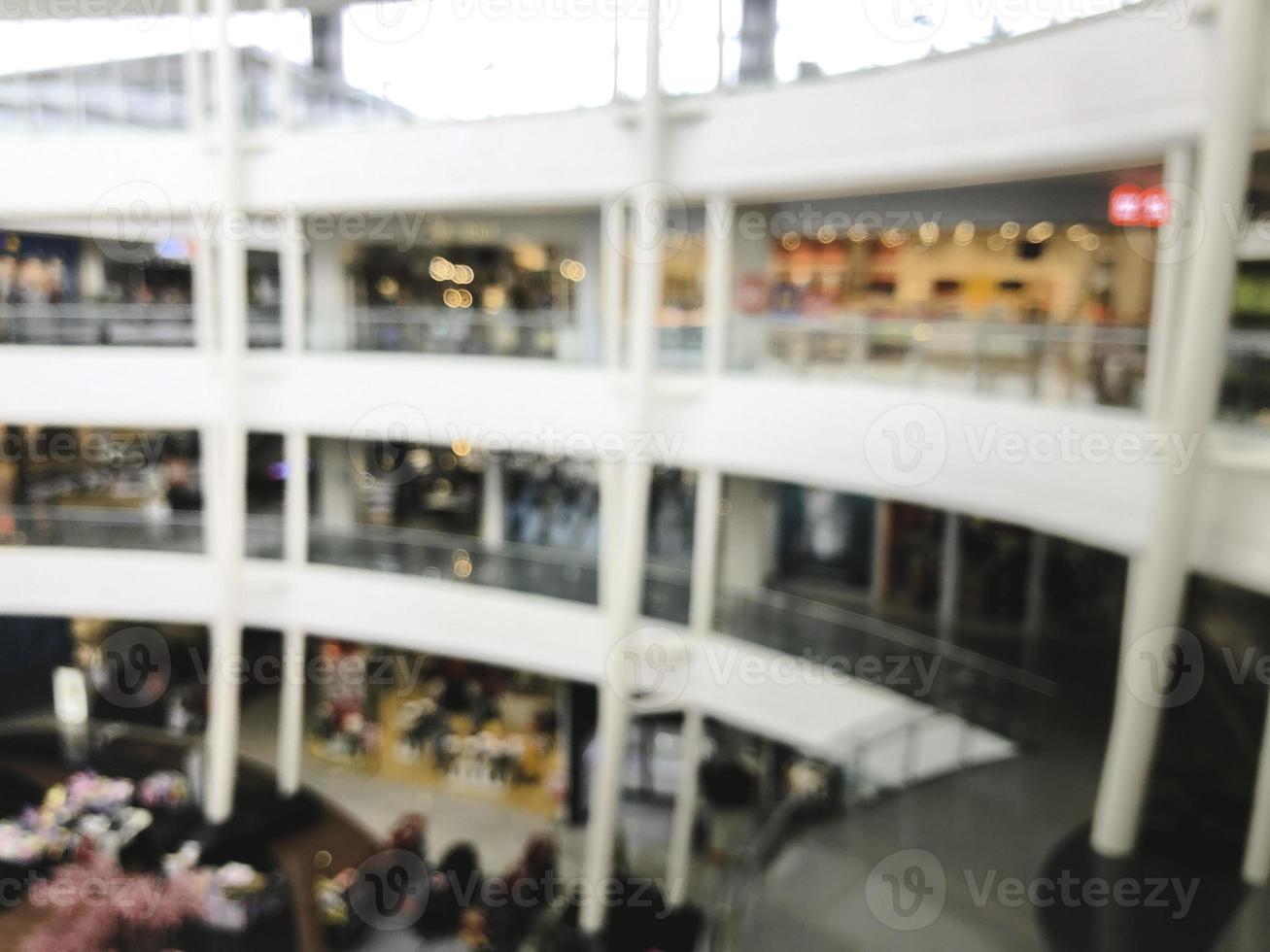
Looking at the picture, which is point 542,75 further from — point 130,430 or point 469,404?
point 130,430

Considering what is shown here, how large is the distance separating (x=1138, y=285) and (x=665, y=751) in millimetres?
8193

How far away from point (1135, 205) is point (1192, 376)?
5.31m

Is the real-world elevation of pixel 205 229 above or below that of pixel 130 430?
above

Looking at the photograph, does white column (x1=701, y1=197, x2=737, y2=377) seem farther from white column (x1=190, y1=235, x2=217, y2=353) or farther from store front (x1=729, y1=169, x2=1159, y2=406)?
white column (x1=190, y1=235, x2=217, y2=353)

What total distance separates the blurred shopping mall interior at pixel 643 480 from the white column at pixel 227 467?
58mm

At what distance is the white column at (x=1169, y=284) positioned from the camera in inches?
236

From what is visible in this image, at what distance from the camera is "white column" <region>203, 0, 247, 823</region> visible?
10.1 metres

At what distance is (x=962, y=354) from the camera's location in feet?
25.5

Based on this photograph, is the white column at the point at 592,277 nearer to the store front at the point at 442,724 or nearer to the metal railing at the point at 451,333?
the metal railing at the point at 451,333

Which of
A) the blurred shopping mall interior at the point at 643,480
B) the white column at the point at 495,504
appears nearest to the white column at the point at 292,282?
the blurred shopping mall interior at the point at 643,480

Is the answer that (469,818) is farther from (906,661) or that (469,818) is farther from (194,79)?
(194,79)

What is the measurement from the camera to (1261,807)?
616 centimetres

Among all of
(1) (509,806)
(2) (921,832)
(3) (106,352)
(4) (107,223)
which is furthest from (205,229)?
(2) (921,832)

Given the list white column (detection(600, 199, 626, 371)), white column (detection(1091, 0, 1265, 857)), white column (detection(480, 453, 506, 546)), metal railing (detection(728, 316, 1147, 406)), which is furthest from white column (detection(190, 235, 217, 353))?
white column (detection(1091, 0, 1265, 857))
